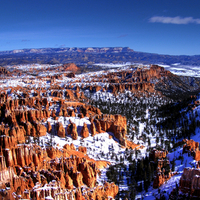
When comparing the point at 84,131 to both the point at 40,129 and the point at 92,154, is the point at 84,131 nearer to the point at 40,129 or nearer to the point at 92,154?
the point at 92,154

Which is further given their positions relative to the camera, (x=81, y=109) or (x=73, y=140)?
(x=81, y=109)

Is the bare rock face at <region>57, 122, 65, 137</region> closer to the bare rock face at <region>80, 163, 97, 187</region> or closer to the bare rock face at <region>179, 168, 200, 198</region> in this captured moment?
the bare rock face at <region>80, 163, 97, 187</region>

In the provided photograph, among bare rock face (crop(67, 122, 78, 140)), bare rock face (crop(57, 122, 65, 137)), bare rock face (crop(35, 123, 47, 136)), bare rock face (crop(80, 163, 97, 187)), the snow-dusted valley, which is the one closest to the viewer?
the snow-dusted valley

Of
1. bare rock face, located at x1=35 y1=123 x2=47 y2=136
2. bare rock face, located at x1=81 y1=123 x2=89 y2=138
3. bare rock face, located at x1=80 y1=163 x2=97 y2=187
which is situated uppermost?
bare rock face, located at x1=35 y1=123 x2=47 y2=136

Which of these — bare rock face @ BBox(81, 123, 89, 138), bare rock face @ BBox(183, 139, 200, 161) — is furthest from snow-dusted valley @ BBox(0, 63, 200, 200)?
bare rock face @ BBox(183, 139, 200, 161)

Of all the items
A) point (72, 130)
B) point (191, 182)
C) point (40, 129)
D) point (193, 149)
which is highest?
point (40, 129)

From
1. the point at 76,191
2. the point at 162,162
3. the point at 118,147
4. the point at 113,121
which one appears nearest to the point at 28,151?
the point at 76,191

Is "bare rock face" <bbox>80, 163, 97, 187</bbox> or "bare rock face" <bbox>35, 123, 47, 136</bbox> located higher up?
"bare rock face" <bbox>35, 123, 47, 136</bbox>

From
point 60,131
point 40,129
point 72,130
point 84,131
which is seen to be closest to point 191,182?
point 84,131

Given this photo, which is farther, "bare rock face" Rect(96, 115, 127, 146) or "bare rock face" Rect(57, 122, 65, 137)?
"bare rock face" Rect(96, 115, 127, 146)

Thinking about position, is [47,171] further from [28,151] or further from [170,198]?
[170,198]

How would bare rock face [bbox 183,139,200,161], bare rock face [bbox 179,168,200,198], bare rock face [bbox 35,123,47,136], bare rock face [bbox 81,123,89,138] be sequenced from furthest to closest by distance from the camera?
bare rock face [bbox 81,123,89,138], bare rock face [bbox 35,123,47,136], bare rock face [bbox 183,139,200,161], bare rock face [bbox 179,168,200,198]
